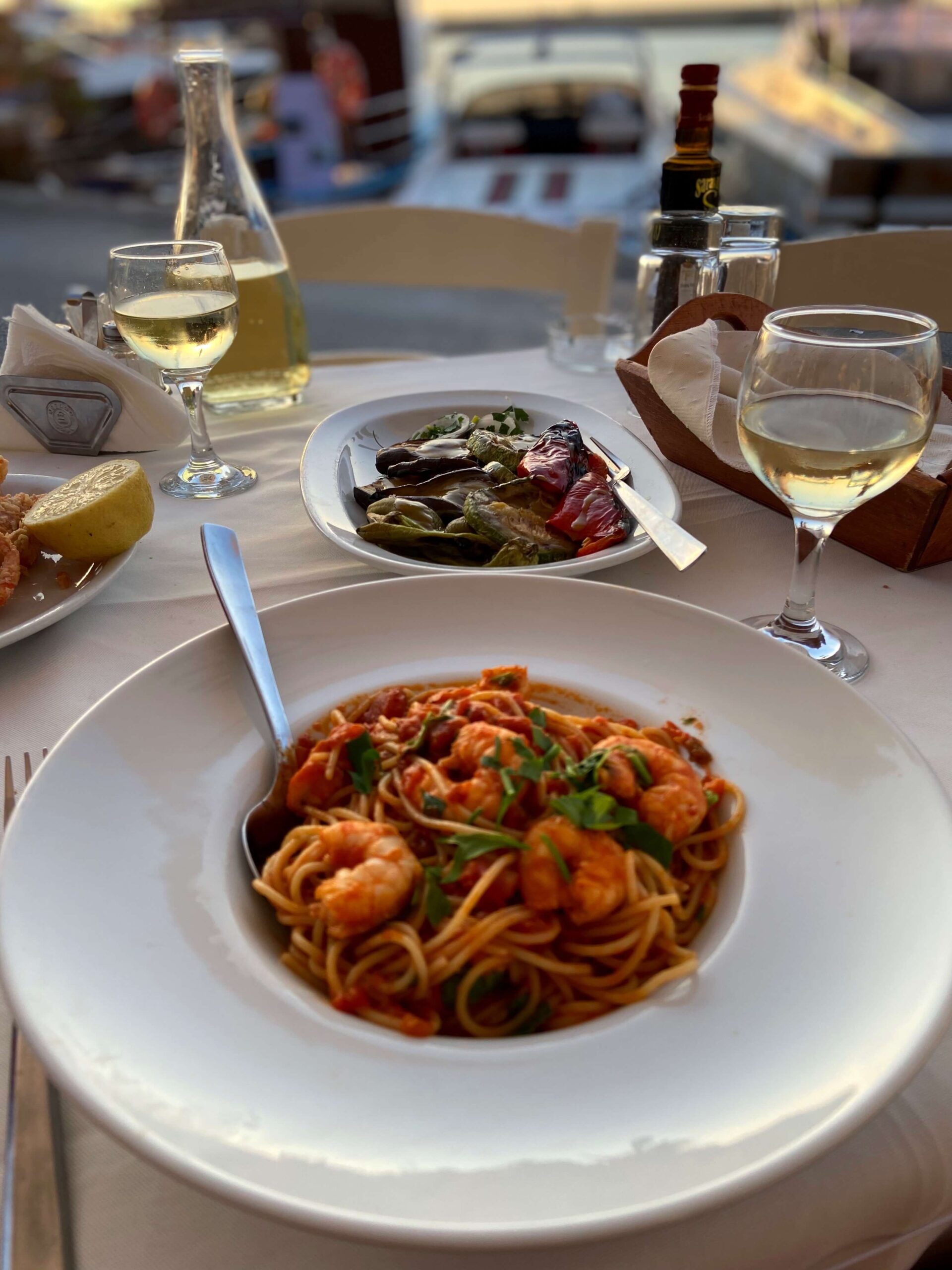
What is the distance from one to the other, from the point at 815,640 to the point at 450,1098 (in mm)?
801

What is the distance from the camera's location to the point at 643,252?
7.53 feet

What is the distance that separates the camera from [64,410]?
1.83 meters

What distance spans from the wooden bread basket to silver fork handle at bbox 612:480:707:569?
0.81 feet

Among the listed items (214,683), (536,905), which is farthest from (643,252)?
(536,905)

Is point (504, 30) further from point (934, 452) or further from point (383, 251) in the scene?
point (934, 452)

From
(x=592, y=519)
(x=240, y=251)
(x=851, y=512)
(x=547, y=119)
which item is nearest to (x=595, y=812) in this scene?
(x=592, y=519)

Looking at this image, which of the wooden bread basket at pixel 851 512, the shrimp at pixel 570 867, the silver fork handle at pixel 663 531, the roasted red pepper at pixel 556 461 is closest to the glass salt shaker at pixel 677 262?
the wooden bread basket at pixel 851 512

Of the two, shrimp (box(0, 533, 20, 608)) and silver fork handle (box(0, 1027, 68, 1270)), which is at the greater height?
shrimp (box(0, 533, 20, 608))

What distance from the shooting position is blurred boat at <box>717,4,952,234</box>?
644cm

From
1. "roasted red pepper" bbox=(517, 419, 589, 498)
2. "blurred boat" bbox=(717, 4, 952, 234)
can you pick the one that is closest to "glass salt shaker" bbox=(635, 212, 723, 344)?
Answer: "roasted red pepper" bbox=(517, 419, 589, 498)

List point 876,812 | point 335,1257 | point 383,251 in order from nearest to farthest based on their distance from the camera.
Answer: point 335,1257, point 876,812, point 383,251

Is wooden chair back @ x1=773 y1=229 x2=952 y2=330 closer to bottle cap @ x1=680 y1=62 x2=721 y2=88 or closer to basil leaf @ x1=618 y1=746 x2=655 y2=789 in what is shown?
bottle cap @ x1=680 y1=62 x2=721 y2=88

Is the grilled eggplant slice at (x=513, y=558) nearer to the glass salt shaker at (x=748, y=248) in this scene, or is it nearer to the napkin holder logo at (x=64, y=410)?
the napkin holder logo at (x=64, y=410)

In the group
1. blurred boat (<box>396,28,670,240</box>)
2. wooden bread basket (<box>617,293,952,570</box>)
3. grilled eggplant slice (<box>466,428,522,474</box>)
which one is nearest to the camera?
wooden bread basket (<box>617,293,952,570</box>)
